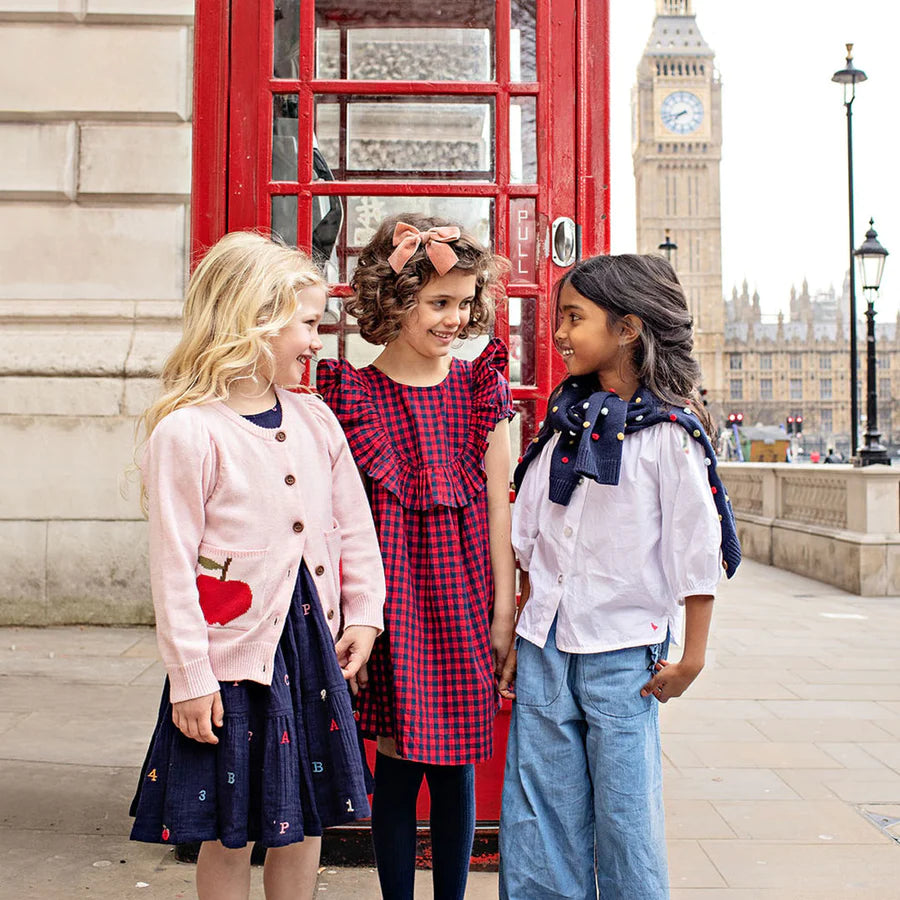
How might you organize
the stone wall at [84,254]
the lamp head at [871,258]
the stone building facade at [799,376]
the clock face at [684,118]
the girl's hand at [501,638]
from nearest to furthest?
1. the girl's hand at [501,638]
2. the stone wall at [84,254]
3. the lamp head at [871,258]
4. the stone building facade at [799,376]
5. the clock face at [684,118]

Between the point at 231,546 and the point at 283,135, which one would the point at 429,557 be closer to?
the point at 231,546

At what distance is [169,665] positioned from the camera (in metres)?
1.73

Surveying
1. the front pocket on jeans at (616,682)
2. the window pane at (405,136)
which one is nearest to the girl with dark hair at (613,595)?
the front pocket on jeans at (616,682)

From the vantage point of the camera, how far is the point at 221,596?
1.79 meters

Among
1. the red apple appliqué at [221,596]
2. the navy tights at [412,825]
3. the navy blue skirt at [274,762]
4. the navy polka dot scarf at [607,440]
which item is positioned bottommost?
the navy tights at [412,825]

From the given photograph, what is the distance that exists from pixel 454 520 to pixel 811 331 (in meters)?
86.4

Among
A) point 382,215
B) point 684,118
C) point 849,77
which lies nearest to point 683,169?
point 684,118

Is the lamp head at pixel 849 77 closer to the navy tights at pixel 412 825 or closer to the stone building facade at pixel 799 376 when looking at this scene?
the navy tights at pixel 412 825

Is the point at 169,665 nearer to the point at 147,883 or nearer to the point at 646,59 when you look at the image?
the point at 147,883

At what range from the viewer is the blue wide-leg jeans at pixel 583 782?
6.15ft

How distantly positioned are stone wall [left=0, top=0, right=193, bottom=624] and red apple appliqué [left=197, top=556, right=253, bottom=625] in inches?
169

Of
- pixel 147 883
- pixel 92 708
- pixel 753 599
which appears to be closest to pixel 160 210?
pixel 92 708

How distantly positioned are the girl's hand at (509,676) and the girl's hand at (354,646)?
30cm

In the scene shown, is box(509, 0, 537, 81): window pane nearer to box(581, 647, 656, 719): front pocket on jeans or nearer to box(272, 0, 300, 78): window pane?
box(272, 0, 300, 78): window pane
